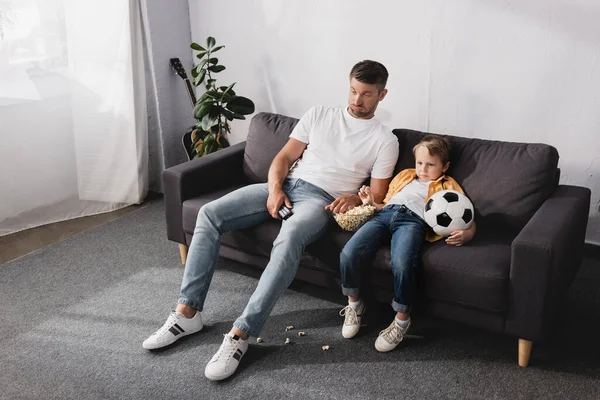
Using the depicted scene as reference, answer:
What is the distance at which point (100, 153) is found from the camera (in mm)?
3900

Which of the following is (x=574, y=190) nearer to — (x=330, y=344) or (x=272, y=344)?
(x=330, y=344)

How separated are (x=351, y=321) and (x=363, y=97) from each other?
95 cm

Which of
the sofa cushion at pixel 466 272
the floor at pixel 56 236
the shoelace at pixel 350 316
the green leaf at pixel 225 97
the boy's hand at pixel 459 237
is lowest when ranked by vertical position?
the floor at pixel 56 236

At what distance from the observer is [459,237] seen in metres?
2.36

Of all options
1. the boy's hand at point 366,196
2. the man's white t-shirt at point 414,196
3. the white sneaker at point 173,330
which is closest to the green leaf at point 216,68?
the boy's hand at point 366,196

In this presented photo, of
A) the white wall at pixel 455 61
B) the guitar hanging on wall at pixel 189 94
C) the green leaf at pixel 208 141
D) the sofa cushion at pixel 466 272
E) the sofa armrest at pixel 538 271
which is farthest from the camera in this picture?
the guitar hanging on wall at pixel 189 94

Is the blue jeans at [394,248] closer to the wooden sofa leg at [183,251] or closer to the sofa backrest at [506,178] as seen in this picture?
the sofa backrest at [506,178]

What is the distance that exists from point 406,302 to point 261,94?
2.04 metres

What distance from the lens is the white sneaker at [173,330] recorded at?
243 cm

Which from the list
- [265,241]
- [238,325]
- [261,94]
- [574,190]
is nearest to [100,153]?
[261,94]

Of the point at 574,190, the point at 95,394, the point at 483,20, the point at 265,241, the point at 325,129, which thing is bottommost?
the point at 95,394

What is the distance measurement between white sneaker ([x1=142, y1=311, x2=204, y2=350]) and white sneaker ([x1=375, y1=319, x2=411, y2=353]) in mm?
731

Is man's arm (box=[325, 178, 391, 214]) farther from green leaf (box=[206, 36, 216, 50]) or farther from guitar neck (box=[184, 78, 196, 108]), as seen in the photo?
guitar neck (box=[184, 78, 196, 108])

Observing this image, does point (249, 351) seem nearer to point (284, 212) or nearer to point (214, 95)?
point (284, 212)
